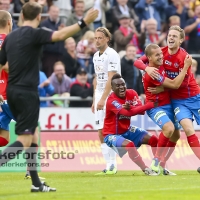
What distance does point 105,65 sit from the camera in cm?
1300

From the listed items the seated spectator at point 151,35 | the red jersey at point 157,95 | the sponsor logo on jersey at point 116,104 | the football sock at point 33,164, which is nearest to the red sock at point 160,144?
the red jersey at point 157,95

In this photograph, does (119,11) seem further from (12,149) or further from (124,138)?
(12,149)

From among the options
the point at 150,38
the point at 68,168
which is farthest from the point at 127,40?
the point at 68,168

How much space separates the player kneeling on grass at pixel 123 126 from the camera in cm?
1216

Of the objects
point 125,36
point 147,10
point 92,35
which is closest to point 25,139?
point 92,35

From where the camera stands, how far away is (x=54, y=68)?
1823 cm

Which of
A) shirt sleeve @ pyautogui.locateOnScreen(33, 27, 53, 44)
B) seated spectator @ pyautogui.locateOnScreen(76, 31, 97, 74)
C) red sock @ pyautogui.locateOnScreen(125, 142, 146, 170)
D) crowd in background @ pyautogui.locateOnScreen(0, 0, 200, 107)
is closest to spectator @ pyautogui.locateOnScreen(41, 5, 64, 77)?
crowd in background @ pyautogui.locateOnScreen(0, 0, 200, 107)

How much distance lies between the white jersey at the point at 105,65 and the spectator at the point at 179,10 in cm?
874

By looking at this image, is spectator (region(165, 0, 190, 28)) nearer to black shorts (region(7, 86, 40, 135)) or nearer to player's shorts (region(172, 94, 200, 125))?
player's shorts (region(172, 94, 200, 125))

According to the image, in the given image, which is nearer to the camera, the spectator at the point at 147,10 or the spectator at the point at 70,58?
the spectator at the point at 70,58

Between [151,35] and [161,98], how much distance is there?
8198 mm

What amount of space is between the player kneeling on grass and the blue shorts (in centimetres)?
13

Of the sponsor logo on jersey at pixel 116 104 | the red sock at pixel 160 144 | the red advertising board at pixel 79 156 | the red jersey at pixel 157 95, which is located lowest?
the red advertising board at pixel 79 156

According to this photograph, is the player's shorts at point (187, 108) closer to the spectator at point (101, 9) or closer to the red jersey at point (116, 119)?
the red jersey at point (116, 119)
